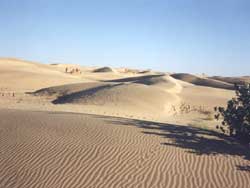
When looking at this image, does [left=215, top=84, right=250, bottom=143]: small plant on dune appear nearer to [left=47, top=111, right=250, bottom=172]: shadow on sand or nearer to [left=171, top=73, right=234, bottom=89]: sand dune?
[left=47, top=111, right=250, bottom=172]: shadow on sand

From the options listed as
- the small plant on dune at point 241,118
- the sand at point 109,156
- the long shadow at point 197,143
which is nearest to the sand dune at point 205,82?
the small plant on dune at point 241,118

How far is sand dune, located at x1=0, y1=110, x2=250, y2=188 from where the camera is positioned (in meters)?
9.65

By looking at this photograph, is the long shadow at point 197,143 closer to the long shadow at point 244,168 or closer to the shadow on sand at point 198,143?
the shadow on sand at point 198,143

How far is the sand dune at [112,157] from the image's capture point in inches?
380

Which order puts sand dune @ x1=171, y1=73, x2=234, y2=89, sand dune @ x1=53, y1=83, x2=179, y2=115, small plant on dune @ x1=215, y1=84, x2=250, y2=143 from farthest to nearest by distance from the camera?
sand dune @ x1=171, y1=73, x2=234, y2=89
sand dune @ x1=53, y1=83, x2=179, y2=115
small plant on dune @ x1=215, y1=84, x2=250, y2=143

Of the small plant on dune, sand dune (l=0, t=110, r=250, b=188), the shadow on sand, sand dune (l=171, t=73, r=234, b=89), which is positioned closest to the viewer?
sand dune (l=0, t=110, r=250, b=188)

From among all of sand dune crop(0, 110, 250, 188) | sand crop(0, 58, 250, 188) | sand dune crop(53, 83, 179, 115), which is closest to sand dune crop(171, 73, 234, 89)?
sand dune crop(53, 83, 179, 115)

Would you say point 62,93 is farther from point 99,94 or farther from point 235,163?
point 235,163

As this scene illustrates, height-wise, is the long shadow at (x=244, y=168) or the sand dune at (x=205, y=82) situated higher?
the sand dune at (x=205, y=82)

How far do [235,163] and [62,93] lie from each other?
29013 millimetres

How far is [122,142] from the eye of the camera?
12891 millimetres

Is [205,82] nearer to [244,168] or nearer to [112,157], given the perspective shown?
[244,168]

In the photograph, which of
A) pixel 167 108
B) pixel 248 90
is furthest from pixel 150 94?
pixel 248 90

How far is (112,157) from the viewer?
1121 centimetres
